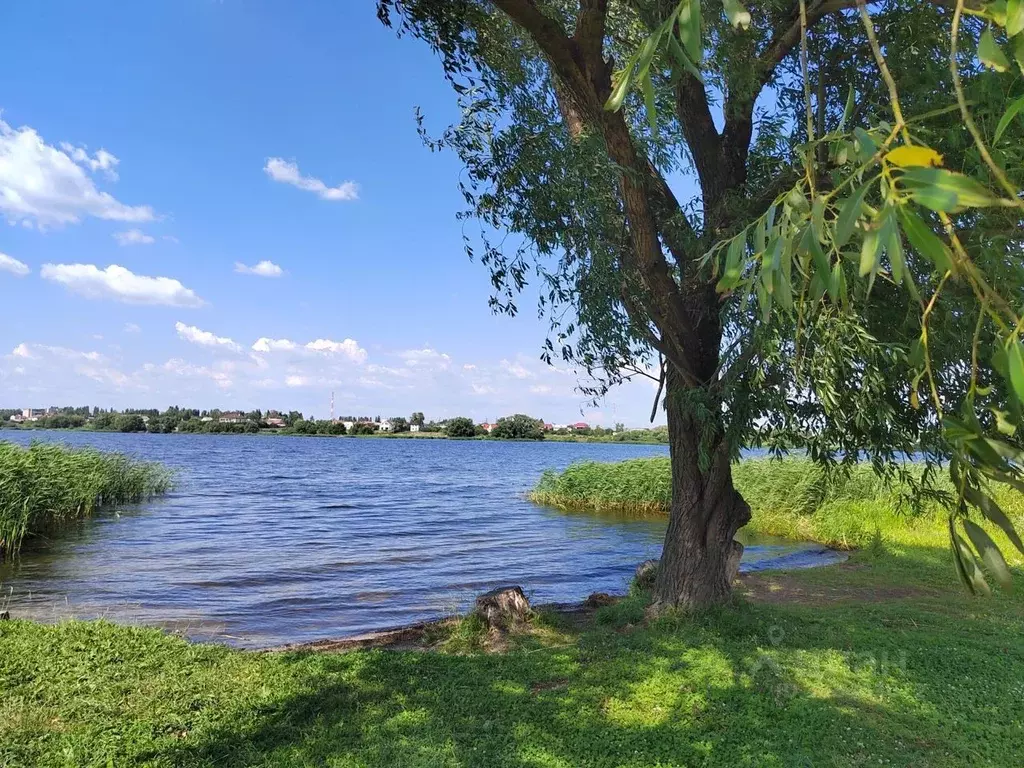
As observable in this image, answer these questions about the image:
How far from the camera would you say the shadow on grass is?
173 inches

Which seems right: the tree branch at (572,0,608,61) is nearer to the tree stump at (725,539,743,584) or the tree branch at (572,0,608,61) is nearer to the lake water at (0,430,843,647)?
the tree stump at (725,539,743,584)

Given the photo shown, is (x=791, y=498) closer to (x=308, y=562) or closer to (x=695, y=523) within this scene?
(x=308, y=562)

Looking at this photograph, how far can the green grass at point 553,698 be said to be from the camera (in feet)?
14.5

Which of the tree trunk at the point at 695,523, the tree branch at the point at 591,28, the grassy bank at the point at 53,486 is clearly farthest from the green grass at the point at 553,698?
the grassy bank at the point at 53,486

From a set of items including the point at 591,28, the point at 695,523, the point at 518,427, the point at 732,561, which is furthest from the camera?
the point at 518,427

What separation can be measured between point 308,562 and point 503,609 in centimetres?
837

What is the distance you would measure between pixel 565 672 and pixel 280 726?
236cm

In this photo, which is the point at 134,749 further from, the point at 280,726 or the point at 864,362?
the point at 864,362

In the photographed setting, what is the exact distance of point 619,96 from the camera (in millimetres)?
1221

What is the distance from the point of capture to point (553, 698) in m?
5.36

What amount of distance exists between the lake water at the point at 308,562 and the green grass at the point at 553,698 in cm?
321

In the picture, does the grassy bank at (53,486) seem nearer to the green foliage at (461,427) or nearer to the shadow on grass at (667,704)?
the shadow on grass at (667,704)

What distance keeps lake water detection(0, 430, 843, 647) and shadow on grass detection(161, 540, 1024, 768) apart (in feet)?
13.7

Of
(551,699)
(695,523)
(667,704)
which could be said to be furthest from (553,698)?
(695,523)
